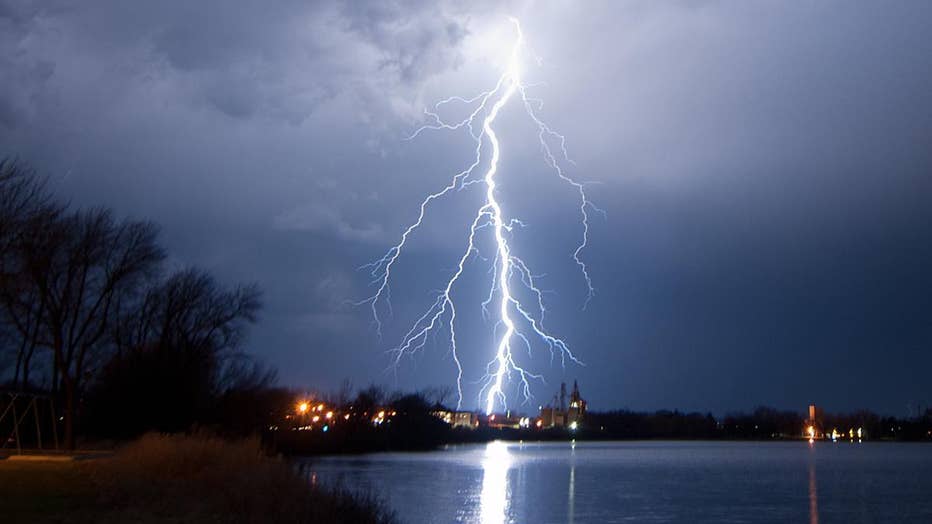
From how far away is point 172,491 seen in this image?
21578 mm

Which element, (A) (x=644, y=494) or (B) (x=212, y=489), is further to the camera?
(A) (x=644, y=494)

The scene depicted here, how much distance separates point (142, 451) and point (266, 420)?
34.1m

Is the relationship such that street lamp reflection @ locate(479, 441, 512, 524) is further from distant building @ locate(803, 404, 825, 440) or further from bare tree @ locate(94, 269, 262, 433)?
distant building @ locate(803, 404, 825, 440)

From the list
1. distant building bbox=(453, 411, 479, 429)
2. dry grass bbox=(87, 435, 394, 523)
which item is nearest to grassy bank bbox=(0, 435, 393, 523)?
dry grass bbox=(87, 435, 394, 523)

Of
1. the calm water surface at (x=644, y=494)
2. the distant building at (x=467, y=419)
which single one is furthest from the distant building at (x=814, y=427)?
the calm water surface at (x=644, y=494)

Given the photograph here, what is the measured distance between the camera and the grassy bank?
663 inches

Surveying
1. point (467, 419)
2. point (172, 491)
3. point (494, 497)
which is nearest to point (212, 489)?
point (172, 491)

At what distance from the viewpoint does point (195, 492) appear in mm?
21703

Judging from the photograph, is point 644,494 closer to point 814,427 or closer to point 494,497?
point 494,497

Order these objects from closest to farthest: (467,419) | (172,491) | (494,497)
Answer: (172,491)
(494,497)
(467,419)

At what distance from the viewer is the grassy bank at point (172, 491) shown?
16.8 m

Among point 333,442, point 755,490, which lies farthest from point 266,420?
point 755,490

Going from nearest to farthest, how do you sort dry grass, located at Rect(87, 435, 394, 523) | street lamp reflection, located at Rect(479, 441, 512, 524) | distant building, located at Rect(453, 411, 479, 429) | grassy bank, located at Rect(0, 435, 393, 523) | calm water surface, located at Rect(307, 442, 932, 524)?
grassy bank, located at Rect(0, 435, 393, 523) → dry grass, located at Rect(87, 435, 394, 523) → street lamp reflection, located at Rect(479, 441, 512, 524) → calm water surface, located at Rect(307, 442, 932, 524) → distant building, located at Rect(453, 411, 479, 429)

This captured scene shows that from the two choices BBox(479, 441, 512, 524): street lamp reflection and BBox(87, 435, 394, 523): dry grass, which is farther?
BBox(479, 441, 512, 524): street lamp reflection
